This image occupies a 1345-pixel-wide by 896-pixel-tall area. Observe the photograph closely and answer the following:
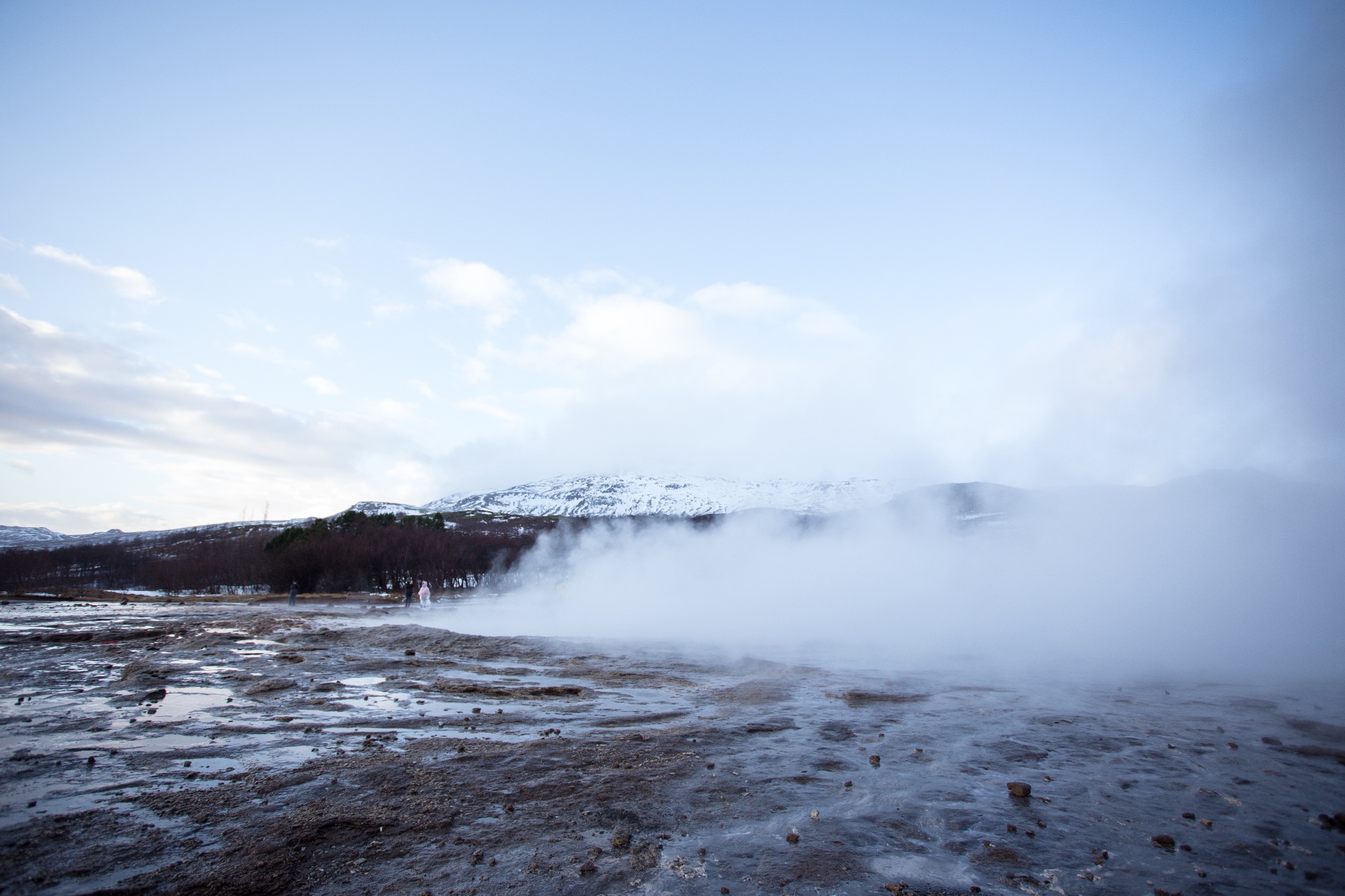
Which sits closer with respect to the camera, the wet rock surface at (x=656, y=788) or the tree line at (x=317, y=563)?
the wet rock surface at (x=656, y=788)

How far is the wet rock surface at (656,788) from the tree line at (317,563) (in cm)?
6381

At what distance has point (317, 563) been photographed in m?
68.1

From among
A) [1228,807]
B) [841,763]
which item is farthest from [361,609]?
[1228,807]

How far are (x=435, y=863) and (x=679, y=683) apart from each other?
8990 millimetres

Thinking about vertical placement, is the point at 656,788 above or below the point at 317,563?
above

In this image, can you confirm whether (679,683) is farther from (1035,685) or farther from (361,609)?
(361,609)

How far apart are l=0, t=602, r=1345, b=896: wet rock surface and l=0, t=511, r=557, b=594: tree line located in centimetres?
6381

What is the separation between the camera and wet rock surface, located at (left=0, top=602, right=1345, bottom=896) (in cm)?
440

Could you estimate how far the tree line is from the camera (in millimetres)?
69062

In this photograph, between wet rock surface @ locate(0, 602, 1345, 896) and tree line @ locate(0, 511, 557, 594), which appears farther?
tree line @ locate(0, 511, 557, 594)

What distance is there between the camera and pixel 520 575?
72.1 m

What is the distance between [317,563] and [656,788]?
74.7 meters

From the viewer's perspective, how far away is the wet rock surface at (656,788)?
440 cm

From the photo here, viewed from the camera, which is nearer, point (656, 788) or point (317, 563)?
point (656, 788)
